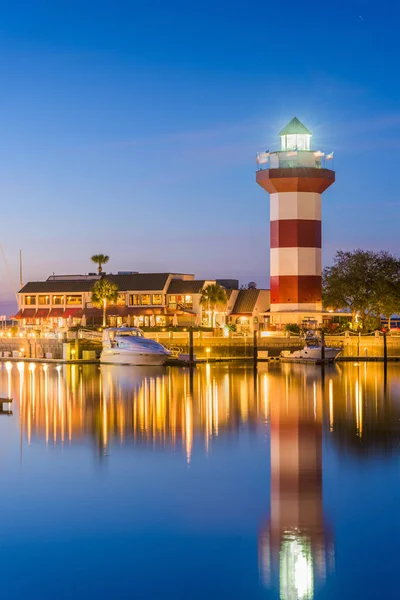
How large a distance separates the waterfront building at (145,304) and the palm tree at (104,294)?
221cm

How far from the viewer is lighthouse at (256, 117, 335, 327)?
7900 centimetres

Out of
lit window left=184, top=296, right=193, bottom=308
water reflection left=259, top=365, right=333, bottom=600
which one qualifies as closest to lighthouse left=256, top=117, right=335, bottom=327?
lit window left=184, top=296, right=193, bottom=308

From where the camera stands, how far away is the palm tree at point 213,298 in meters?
92.6

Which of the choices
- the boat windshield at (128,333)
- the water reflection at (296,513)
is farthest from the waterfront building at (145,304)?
the water reflection at (296,513)

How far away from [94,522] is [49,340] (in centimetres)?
6141

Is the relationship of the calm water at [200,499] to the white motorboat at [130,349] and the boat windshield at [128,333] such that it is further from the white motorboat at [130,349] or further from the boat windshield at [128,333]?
the boat windshield at [128,333]

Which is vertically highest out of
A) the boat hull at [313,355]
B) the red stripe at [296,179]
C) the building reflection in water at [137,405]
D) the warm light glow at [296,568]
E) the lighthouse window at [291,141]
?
the lighthouse window at [291,141]

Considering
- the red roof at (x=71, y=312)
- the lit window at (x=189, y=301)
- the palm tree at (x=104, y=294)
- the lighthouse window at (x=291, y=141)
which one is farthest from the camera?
the red roof at (x=71, y=312)

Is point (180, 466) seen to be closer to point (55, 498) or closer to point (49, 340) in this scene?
point (55, 498)

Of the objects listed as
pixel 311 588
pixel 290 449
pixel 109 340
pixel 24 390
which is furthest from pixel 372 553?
pixel 109 340

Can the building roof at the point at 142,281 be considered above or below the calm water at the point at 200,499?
above

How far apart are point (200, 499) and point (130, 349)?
47969mm

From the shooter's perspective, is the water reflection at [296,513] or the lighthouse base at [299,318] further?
the lighthouse base at [299,318]

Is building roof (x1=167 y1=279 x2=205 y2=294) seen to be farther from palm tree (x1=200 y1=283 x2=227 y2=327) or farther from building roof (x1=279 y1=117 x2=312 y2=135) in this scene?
building roof (x1=279 y1=117 x2=312 y2=135)
